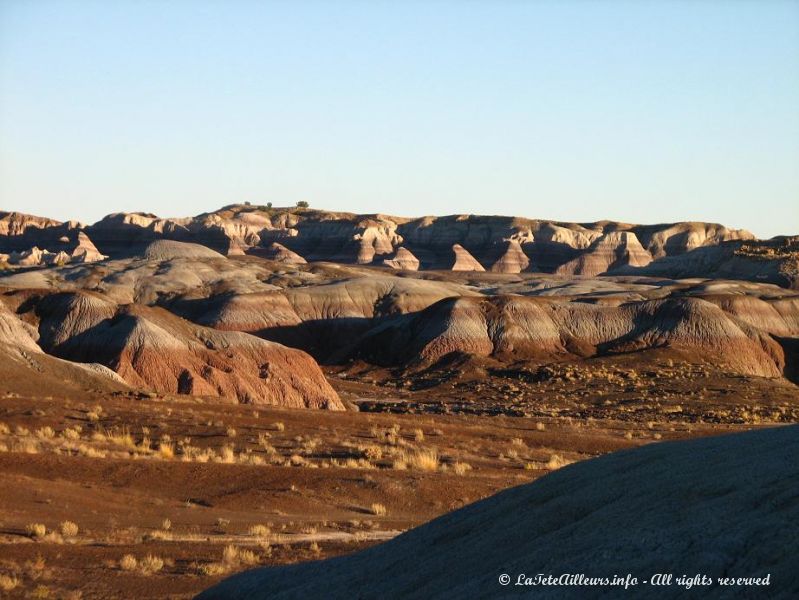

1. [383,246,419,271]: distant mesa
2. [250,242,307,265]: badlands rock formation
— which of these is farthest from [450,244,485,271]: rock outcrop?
[250,242,307,265]: badlands rock formation

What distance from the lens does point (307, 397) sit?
205 feet

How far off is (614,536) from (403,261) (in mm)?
185417

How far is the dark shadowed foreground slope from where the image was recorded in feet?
29.2

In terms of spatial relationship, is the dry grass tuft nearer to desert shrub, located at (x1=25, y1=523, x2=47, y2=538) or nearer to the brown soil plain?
the brown soil plain

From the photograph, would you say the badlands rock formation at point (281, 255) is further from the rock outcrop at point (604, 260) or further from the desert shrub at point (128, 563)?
the desert shrub at point (128, 563)

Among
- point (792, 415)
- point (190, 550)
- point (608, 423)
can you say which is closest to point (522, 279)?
point (792, 415)

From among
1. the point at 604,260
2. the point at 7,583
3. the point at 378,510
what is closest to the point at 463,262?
the point at 604,260

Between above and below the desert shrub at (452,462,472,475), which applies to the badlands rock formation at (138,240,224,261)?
above

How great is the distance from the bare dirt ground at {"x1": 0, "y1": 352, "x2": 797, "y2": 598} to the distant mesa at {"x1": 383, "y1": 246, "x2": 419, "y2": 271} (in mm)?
128504

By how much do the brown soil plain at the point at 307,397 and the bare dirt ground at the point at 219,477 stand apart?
9 centimetres

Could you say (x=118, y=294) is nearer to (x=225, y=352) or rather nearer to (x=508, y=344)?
(x=508, y=344)

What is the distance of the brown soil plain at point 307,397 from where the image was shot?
2261 centimetres

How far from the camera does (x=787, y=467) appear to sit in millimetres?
10727

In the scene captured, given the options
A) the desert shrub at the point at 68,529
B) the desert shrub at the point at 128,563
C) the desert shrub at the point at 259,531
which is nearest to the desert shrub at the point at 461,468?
the desert shrub at the point at 259,531
